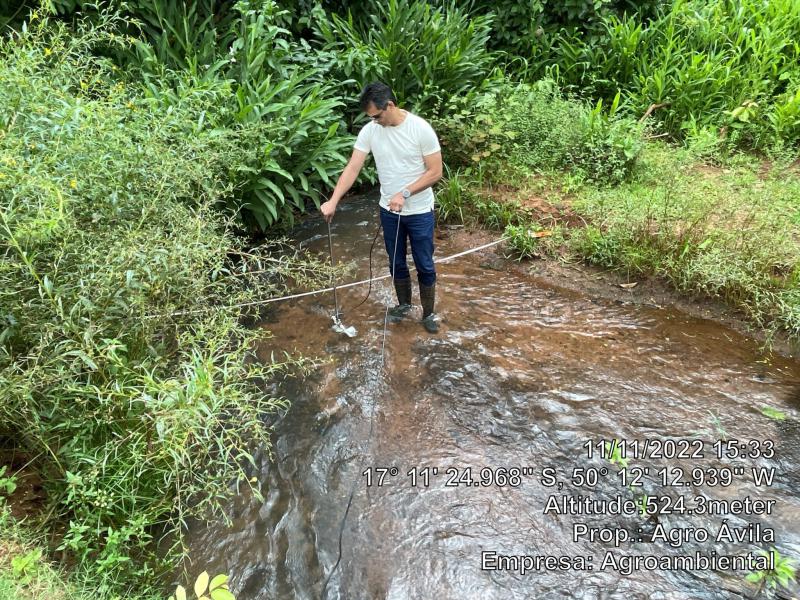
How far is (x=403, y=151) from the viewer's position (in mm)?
3262

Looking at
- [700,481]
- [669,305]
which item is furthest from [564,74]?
[700,481]

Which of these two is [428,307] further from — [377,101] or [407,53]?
[407,53]

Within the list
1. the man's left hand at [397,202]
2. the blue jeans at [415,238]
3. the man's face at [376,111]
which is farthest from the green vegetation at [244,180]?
the man's face at [376,111]

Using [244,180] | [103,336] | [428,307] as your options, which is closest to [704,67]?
[428,307]

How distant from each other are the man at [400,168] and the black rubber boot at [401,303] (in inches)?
11.4

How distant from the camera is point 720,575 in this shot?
7.70 feet

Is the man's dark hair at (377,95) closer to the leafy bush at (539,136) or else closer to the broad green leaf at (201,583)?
the broad green leaf at (201,583)

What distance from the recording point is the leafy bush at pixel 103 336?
2.23m

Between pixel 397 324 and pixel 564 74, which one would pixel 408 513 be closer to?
pixel 397 324

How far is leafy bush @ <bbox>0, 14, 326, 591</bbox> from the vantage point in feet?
7.33

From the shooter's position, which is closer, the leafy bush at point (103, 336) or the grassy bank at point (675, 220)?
the leafy bush at point (103, 336)

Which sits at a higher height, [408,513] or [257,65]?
[257,65]

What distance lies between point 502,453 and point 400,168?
1.88 m

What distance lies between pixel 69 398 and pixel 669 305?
4229 mm
